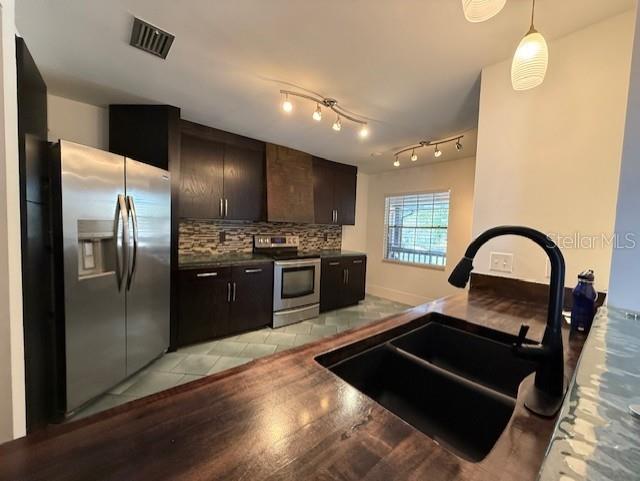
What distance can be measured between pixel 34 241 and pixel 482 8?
2383 millimetres

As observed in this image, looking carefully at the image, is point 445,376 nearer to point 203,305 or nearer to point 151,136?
point 203,305

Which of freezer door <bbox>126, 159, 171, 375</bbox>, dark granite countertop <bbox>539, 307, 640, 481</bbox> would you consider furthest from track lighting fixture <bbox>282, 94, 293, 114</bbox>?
dark granite countertop <bbox>539, 307, 640, 481</bbox>

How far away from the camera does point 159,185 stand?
7.57 feet

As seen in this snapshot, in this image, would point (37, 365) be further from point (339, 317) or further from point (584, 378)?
point (339, 317)

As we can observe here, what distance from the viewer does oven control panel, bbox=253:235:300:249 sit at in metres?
3.73

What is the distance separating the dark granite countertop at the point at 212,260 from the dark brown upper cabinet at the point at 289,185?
1.96 feet

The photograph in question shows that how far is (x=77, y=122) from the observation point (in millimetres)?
2455

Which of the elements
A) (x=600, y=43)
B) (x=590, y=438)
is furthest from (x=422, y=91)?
(x=590, y=438)

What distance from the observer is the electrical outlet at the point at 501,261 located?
1702 millimetres

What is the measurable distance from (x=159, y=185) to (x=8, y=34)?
1272mm

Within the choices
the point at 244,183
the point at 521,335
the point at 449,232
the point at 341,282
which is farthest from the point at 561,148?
the point at 341,282

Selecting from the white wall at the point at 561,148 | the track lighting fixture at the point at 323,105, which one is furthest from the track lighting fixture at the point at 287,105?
the white wall at the point at 561,148

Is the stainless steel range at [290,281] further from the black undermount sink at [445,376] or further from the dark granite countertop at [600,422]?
the dark granite countertop at [600,422]

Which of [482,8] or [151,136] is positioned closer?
[482,8]
